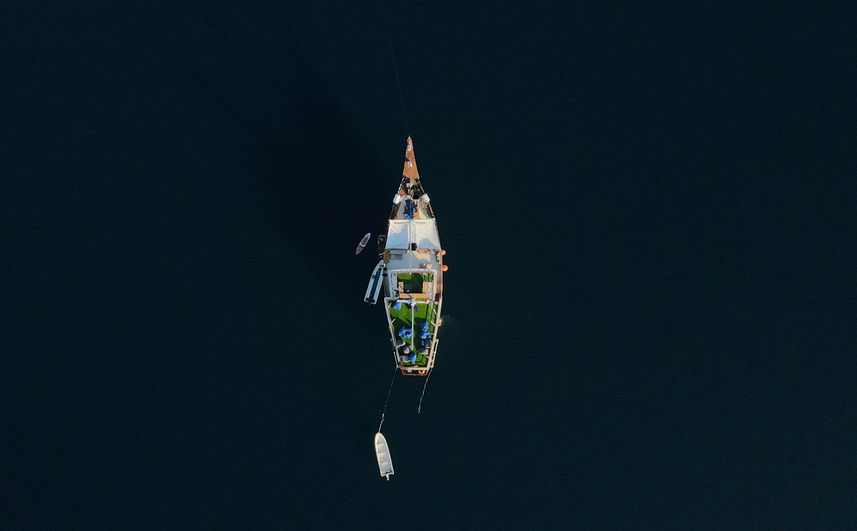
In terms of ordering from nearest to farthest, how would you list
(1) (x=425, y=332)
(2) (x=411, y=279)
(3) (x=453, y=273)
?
1. (2) (x=411, y=279)
2. (1) (x=425, y=332)
3. (3) (x=453, y=273)

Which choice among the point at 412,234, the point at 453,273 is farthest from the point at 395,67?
the point at 453,273

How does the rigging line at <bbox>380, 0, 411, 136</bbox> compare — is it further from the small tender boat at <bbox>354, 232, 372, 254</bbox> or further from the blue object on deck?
the blue object on deck

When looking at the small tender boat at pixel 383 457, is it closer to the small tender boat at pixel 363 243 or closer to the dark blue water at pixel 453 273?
the dark blue water at pixel 453 273

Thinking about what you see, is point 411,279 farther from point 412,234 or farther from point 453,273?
point 453,273

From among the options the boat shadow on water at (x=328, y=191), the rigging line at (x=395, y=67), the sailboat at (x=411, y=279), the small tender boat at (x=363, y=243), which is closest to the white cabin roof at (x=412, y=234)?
the sailboat at (x=411, y=279)

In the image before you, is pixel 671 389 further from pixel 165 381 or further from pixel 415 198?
pixel 165 381

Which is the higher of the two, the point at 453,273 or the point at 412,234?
the point at 412,234

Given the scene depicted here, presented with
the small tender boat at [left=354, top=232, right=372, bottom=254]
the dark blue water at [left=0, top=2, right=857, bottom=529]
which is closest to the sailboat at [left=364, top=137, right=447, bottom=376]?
the small tender boat at [left=354, top=232, right=372, bottom=254]
